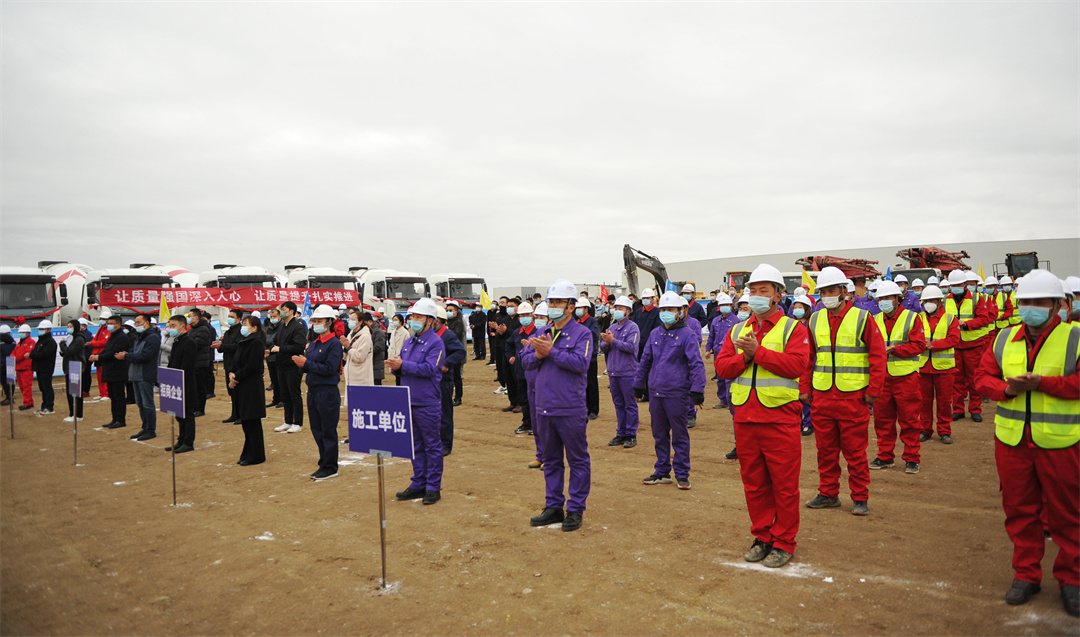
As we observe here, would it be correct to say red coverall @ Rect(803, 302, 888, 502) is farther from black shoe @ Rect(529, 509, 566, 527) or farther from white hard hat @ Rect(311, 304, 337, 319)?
white hard hat @ Rect(311, 304, 337, 319)

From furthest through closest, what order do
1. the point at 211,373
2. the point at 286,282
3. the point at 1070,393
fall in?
1. the point at 286,282
2. the point at 211,373
3. the point at 1070,393

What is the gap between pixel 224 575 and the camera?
4973 mm

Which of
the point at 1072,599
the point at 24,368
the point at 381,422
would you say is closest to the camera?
the point at 1072,599

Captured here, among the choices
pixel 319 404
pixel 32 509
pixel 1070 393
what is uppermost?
pixel 1070 393

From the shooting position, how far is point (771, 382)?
15.5 ft

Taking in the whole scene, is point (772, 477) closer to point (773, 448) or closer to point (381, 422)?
point (773, 448)

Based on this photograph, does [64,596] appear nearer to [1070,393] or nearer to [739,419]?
[739,419]

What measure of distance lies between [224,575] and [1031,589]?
5.83 meters

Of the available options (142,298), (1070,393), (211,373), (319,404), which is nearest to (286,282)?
(142,298)

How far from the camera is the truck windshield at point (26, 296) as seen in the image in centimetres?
2053

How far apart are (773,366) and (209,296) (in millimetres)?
23157

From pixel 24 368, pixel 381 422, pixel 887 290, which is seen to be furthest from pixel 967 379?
pixel 24 368

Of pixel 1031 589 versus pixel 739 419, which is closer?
pixel 1031 589

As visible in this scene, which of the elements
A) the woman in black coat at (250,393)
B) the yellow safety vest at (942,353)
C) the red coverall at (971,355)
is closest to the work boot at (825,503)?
the yellow safety vest at (942,353)
